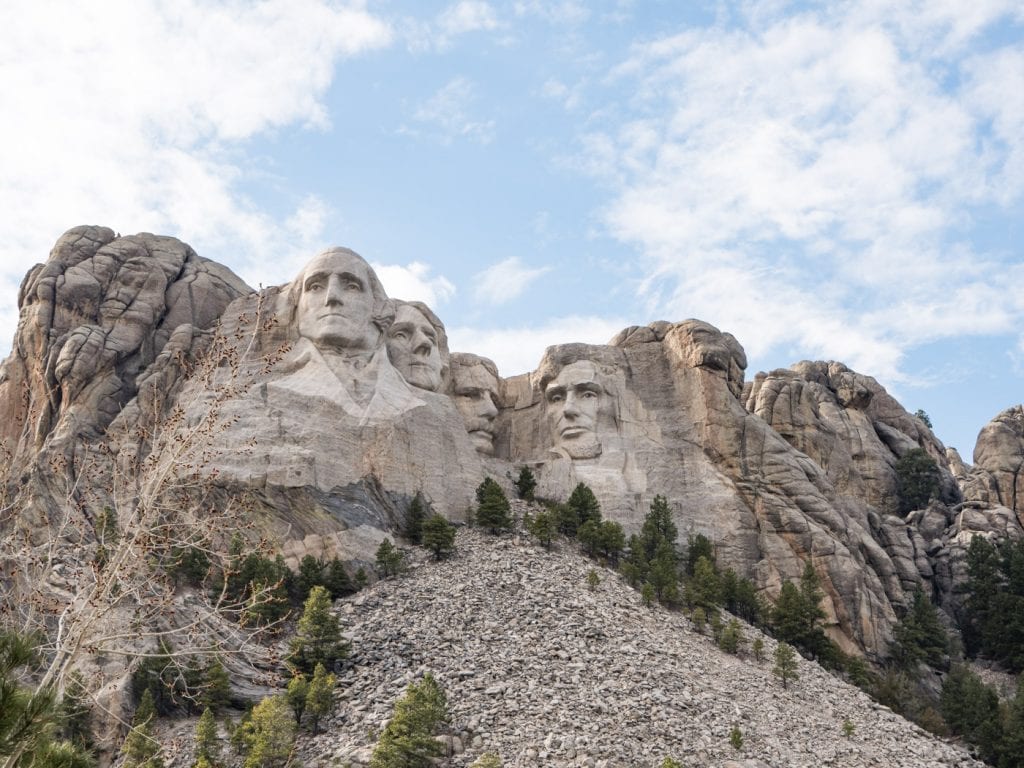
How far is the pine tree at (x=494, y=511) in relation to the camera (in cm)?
4400

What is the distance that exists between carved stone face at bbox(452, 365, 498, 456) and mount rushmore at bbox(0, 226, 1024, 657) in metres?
0.09

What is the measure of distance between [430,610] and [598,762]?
962 centimetres

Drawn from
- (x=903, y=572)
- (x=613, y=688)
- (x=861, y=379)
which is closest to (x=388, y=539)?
(x=613, y=688)

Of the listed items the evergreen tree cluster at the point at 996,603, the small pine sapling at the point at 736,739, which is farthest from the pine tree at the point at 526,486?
the small pine sapling at the point at 736,739

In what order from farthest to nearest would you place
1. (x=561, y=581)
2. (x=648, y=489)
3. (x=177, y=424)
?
(x=648, y=489) < (x=561, y=581) < (x=177, y=424)

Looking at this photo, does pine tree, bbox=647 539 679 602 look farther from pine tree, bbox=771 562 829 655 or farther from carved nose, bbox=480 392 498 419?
carved nose, bbox=480 392 498 419

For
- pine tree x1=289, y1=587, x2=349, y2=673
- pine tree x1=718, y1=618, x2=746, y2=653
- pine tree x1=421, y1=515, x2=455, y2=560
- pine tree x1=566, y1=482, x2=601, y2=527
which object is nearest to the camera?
pine tree x1=289, y1=587, x2=349, y2=673

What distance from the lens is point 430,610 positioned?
36812 mm

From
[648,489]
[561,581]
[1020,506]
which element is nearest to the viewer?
[561,581]

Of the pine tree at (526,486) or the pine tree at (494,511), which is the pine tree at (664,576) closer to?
the pine tree at (494,511)

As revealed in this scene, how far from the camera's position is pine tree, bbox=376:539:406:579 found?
3975cm

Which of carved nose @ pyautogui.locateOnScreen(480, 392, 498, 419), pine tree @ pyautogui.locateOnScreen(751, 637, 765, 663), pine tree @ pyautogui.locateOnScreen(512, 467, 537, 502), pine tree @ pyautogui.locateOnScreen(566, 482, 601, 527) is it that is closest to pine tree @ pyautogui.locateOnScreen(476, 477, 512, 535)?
pine tree @ pyautogui.locateOnScreen(566, 482, 601, 527)

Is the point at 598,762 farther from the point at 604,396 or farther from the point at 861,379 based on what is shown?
the point at 861,379

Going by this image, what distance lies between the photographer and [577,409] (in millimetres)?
51906
